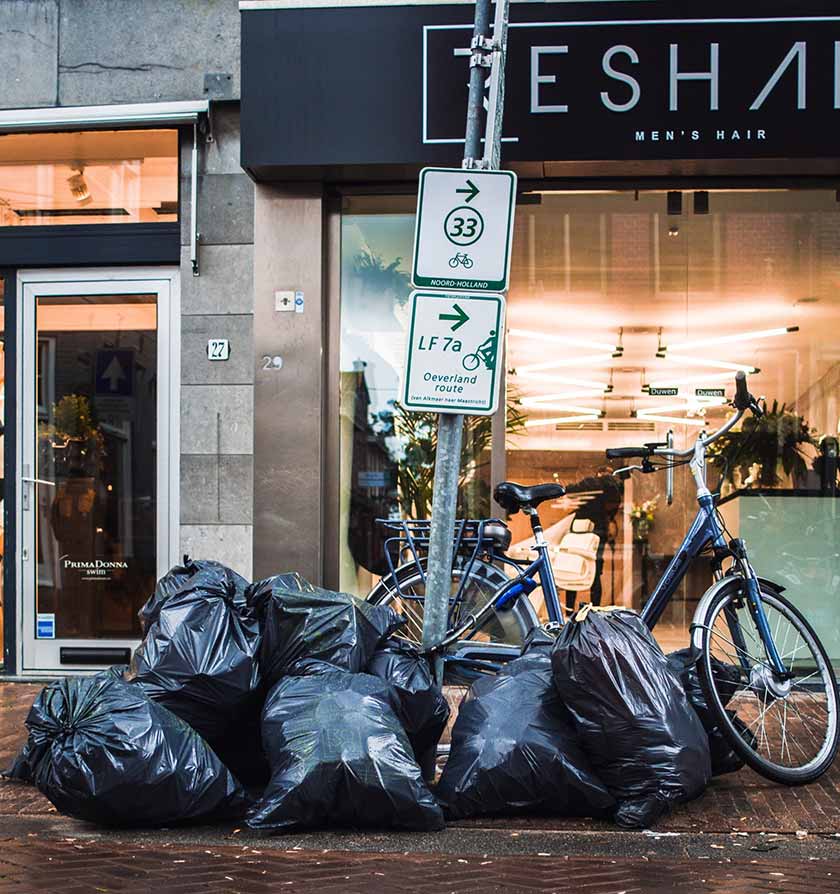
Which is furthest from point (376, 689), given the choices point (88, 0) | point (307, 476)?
point (88, 0)

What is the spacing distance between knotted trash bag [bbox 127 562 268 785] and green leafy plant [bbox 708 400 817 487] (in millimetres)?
3975

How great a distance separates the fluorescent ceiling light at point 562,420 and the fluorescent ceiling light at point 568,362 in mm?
337

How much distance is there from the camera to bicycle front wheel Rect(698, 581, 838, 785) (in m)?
4.93

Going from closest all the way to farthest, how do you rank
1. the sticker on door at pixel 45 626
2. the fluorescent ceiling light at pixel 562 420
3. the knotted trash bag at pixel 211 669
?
the knotted trash bag at pixel 211 669, the sticker on door at pixel 45 626, the fluorescent ceiling light at pixel 562 420

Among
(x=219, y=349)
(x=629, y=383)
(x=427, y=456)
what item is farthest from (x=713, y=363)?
(x=219, y=349)

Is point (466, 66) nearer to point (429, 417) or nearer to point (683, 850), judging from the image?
point (429, 417)

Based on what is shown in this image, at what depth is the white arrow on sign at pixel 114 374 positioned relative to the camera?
7.73 m

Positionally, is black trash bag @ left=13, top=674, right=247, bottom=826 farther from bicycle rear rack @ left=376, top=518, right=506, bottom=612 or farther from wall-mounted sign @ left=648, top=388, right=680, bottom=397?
wall-mounted sign @ left=648, top=388, right=680, bottom=397

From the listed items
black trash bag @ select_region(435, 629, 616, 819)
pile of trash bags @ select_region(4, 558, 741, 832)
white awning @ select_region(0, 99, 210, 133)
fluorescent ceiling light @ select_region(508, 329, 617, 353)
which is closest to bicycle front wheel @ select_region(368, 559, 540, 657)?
pile of trash bags @ select_region(4, 558, 741, 832)

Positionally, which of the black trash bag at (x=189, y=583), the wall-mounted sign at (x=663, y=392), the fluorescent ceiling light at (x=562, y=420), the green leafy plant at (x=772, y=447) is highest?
the wall-mounted sign at (x=663, y=392)

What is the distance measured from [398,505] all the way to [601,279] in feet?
6.63

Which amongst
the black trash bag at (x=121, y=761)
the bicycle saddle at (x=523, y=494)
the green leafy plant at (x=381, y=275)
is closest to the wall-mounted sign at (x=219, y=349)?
the green leafy plant at (x=381, y=275)

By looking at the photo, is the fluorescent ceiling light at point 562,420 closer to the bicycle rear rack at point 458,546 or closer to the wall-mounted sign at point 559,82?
the wall-mounted sign at point 559,82

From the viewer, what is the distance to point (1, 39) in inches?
303
